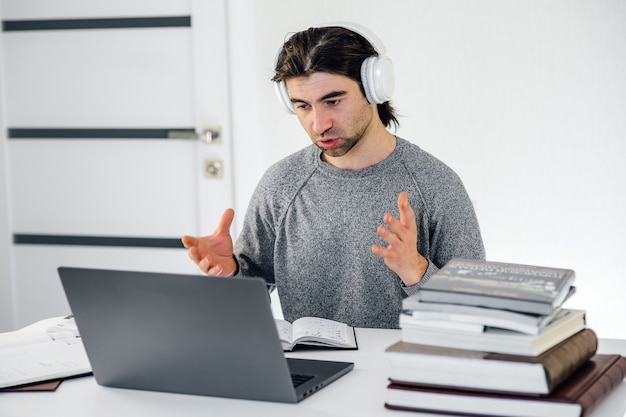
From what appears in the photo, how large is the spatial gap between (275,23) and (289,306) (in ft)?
4.14

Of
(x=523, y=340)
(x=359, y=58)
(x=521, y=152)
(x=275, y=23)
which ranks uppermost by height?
(x=275, y=23)

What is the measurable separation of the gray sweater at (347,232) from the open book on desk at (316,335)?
0.31 metres

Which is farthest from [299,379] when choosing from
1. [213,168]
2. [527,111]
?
[213,168]

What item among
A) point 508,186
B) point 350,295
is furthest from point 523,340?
point 508,186

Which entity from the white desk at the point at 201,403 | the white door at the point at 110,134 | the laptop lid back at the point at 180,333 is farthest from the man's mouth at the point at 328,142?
the white door at the point at 110,134

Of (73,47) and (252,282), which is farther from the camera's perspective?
(73,47)

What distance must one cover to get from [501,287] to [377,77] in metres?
0.85

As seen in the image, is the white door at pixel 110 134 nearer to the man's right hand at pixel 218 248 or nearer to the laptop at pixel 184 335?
the man's right hand at pixel 218 248

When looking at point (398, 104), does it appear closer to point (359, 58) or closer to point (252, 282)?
point (359, 58)

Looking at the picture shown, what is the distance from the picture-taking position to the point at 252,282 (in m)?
1.21

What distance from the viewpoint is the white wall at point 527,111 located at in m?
2.78

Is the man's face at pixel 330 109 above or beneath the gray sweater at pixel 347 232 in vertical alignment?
above

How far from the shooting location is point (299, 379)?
1.36m

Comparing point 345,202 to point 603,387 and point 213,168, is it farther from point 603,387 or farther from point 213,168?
point 213,168
